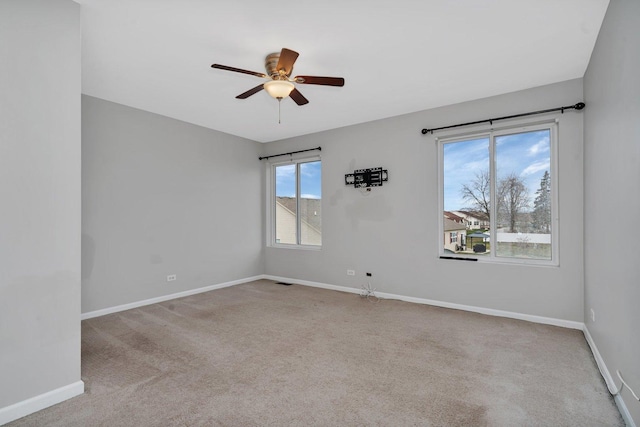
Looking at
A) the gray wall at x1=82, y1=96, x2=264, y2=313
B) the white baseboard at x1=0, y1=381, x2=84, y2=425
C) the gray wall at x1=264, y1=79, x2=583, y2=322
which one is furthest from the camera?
the gray wall at x1=82, y1=96, x2=264, y2=313

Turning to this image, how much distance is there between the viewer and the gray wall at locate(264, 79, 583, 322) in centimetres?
333

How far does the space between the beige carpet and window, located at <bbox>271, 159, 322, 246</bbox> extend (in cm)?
204

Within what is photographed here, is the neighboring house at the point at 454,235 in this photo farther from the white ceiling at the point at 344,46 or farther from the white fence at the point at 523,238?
the white ceiling at the point at 344,46

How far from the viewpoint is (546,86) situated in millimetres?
3459

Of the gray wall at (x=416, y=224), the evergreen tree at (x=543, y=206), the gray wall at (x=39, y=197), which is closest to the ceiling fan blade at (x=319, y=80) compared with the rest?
the gray wall at (x=39, y=197)

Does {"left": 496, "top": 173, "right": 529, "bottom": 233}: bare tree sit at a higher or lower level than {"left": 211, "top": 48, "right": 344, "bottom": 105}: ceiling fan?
lower

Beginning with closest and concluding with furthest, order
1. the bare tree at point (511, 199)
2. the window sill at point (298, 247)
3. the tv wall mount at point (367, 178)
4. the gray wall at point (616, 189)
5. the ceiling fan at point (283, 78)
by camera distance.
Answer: the gray wall at point (616, 189) → the ceiling fan at point (283, 78) → the bare tree at point (511, 199) → the tv wall mount at point (367, 178) → the window sill at point (298, 247)

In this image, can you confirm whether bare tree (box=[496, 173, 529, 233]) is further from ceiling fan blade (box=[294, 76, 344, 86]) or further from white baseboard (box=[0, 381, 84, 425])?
white baseboard (box=[0, 381, 84, 425])

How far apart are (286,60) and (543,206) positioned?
328 centimetres

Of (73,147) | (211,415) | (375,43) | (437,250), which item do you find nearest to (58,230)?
(73,147)

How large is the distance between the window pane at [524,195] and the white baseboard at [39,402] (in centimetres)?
434

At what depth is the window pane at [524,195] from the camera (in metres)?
3.52

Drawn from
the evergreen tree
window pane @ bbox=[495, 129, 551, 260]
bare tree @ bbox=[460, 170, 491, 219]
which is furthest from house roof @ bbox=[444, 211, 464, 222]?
the evergreen tree

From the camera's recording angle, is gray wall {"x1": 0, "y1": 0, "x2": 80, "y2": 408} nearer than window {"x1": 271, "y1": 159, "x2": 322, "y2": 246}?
Yes
